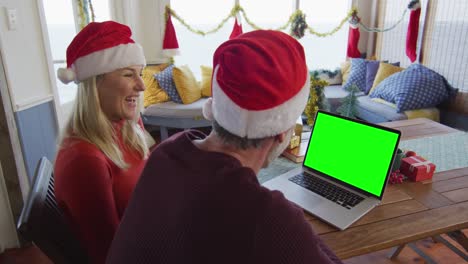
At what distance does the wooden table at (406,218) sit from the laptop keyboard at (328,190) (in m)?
0.08

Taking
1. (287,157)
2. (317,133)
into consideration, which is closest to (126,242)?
(317,133)

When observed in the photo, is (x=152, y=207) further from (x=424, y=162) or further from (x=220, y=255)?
(x=424, y=162)

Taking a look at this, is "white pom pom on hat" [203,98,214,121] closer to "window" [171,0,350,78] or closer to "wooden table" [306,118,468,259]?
"wooden table" [306,118,468,259]

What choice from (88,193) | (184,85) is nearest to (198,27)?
(184,85)

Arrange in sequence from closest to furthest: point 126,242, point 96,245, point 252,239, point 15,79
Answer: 1. point 252,239
2. point 126,242
3. point 96,245
4. point 15,79

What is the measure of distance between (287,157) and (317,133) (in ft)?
1.86

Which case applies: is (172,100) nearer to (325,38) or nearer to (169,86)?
(169,86)

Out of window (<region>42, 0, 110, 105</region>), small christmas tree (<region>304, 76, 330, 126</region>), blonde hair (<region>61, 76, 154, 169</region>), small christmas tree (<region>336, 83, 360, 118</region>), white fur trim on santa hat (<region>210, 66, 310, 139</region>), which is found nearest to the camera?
white fur trim on santa hat (<region>210, 66, 310, 139</region>)

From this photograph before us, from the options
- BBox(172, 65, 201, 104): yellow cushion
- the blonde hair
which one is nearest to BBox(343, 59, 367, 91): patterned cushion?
BBox(172, 65, 201, 104): yellow cushion

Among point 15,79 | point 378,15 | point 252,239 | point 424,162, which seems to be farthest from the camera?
point 378,15

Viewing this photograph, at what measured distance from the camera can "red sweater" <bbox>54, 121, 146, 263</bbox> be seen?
3.30 ft

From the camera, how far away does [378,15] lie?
480 centimetres

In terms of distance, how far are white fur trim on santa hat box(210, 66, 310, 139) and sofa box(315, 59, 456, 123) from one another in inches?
107

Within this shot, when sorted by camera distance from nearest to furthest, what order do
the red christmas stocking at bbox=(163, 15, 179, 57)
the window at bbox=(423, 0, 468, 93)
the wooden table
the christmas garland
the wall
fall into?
the wooden table, the wall, the window at bbox=(423, 0, 468, 93), the red christmas stocking at bbox=(163, 15, 179, 57), the christmas garland
